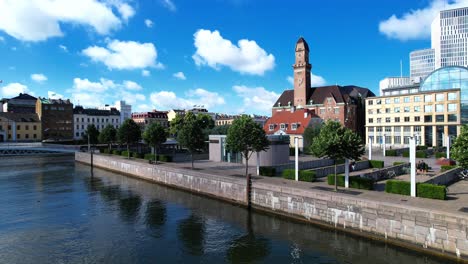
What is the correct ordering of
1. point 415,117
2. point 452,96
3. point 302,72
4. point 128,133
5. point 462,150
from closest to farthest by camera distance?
point 462,150
point 128,133
point 452,96
point 415,117
point 302,72

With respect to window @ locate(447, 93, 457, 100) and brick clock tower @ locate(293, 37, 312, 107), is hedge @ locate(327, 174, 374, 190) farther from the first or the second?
brick clock tower @ locate(293, 37, 312, 107)

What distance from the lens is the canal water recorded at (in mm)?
19250

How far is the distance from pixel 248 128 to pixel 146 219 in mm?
15994

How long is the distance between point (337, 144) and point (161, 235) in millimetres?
16875

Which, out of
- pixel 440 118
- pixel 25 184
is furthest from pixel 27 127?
pixel 440 118

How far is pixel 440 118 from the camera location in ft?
285

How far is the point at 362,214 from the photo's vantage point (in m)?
22.0

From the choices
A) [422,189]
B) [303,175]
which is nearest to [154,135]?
[303,175]

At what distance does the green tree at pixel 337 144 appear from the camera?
91.3 feet

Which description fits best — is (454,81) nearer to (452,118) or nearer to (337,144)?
(452,118)

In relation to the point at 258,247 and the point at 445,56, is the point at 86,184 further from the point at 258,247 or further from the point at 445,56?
the point at 445,56

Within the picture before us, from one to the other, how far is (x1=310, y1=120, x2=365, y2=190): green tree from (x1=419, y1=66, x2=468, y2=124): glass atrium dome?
79.4 meters

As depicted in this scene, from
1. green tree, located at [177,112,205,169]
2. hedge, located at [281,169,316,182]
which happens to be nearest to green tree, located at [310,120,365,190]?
hedge, located at [281,169,316,182]

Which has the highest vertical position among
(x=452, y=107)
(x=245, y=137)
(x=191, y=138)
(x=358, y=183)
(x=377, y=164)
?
(x=452, y=107)
